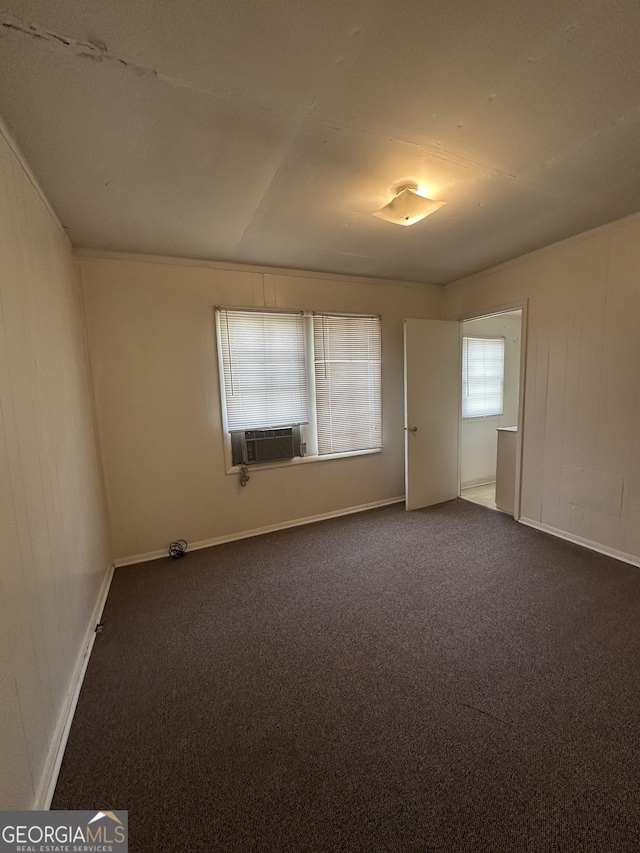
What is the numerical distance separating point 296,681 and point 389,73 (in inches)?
100

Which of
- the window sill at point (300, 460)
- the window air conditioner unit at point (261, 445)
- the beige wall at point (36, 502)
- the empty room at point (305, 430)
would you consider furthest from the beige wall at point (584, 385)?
the beige wall at point (36, 502)

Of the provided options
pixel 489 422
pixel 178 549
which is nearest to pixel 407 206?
pixel 178 549

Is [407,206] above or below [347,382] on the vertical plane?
above

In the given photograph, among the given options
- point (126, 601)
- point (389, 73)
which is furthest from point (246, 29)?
point (126, 601)

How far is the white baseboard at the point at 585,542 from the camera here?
258cm

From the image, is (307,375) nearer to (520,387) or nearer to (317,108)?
(520,387)

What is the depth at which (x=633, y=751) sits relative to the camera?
129 centimetres

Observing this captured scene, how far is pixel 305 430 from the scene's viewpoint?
3.53m

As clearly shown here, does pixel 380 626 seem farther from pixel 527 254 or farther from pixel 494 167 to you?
pixel 527 254

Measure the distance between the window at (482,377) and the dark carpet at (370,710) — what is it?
7.90 ft

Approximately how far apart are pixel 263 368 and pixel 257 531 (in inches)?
61.6

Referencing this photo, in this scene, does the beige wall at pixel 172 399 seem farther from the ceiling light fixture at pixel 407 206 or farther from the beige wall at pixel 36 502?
the ceiling light fixture at pixel 407 206

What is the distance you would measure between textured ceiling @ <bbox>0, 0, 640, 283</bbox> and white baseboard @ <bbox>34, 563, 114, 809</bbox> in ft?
7.93

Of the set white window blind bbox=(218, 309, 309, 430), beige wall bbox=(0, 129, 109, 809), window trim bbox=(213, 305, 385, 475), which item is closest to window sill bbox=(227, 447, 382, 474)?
window trim bbox=(213, 305, 385, 475)
